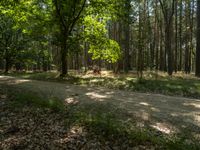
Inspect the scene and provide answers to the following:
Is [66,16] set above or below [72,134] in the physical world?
above

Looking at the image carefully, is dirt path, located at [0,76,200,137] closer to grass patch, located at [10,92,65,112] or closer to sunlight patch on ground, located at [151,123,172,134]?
sunlight patch on ground, located at [151,123,172,134]

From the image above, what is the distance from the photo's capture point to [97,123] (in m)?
8.09

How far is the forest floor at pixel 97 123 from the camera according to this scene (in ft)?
22.8

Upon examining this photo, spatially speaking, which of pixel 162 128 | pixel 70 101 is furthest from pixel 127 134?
pixel 70 101

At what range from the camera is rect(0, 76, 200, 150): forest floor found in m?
6.95

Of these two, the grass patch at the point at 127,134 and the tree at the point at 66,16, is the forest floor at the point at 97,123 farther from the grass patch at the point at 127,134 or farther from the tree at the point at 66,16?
the tree at the point at 66,16

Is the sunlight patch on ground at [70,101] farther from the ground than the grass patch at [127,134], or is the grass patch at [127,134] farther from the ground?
the sunlight patch on ground at [70,101]

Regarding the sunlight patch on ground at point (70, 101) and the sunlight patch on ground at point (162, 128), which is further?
the sunlight patch on ground at point (70, 101)

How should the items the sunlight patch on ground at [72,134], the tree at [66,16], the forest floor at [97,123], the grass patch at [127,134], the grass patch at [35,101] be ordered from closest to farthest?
the grass patch at [127,134]
the forest floor at [97,123]
the sunlight patch on ground at [72,134]
the grass patch at [35,101]
the tree at [66,16]

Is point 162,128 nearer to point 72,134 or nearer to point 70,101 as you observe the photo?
point 72,134

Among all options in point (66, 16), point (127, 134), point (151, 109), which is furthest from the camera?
point (66, 16)

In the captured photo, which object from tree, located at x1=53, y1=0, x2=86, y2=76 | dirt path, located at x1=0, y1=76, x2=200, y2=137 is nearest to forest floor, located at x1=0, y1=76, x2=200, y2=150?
dirt path, located at x1=0, y1=76, x2=200, y2=137

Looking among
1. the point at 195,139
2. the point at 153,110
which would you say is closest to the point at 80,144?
the point at 195,139

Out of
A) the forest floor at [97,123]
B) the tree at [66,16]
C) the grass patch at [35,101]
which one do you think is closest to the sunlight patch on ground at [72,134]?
the forest floor at [97,123]
